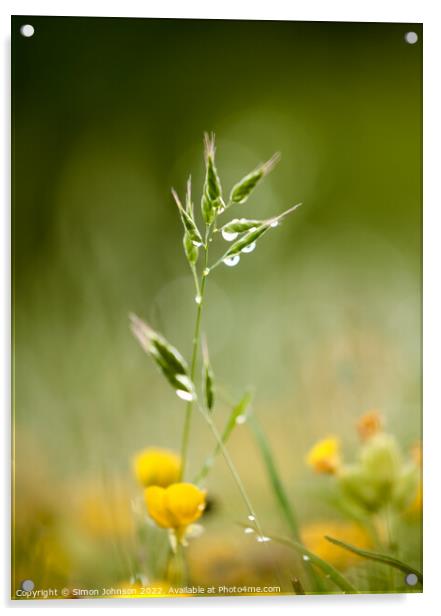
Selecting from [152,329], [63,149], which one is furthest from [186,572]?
[63,149]

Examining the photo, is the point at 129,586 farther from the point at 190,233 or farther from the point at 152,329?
the point at 190,233

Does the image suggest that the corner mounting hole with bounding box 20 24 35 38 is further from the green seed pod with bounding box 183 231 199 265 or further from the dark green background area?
the green seed pod with bounding box 183 231 199 265

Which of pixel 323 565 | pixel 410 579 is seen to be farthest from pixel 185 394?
pixel 410 579

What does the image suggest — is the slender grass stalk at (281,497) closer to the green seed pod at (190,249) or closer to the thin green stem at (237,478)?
the thin green stem at (237,478)

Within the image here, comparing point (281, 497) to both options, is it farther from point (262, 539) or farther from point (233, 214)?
point (233, 214)

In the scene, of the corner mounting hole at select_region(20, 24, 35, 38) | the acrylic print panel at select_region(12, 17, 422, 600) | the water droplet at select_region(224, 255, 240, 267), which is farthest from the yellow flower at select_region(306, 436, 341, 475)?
the corner mounting hole at select_region(20, 24, 35, 38)

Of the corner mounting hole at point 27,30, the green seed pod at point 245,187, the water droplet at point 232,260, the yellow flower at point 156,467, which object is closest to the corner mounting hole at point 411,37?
the green seed pod at point 245,187
